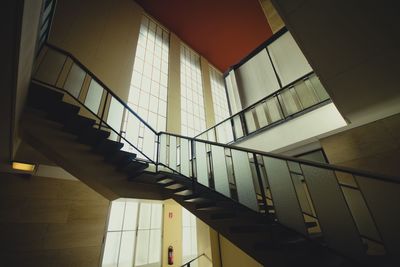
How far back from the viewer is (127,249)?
4430 millimetres

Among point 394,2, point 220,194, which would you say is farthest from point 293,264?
point 394,2

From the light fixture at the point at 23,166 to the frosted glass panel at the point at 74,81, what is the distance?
1533 millimetres

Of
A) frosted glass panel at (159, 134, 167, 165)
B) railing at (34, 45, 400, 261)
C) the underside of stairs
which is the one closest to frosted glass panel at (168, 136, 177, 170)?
railing at (34, 45, 400, 261)

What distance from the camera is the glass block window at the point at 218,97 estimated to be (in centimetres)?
975

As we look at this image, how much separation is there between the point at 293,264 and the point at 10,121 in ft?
12.2

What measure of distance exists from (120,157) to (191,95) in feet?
19.7

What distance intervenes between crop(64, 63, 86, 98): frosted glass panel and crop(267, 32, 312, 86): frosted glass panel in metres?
4.96

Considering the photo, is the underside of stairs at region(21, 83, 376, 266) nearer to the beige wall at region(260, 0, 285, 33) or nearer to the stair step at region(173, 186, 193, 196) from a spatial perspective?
the stair step at region(173, 186, 193, 196)

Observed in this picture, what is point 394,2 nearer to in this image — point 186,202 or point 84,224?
point 186,202

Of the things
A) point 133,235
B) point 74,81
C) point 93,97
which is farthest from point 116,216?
point 74,81

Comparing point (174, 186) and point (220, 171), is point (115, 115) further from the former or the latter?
point (220, 171)

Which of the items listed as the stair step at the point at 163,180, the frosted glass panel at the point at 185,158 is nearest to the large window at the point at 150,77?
the frosted glass panel at the point at 185,158

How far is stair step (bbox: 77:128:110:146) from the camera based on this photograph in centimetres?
272

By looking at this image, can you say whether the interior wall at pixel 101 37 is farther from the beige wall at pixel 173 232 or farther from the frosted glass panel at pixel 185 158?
the beige wall at pixel 173 232
